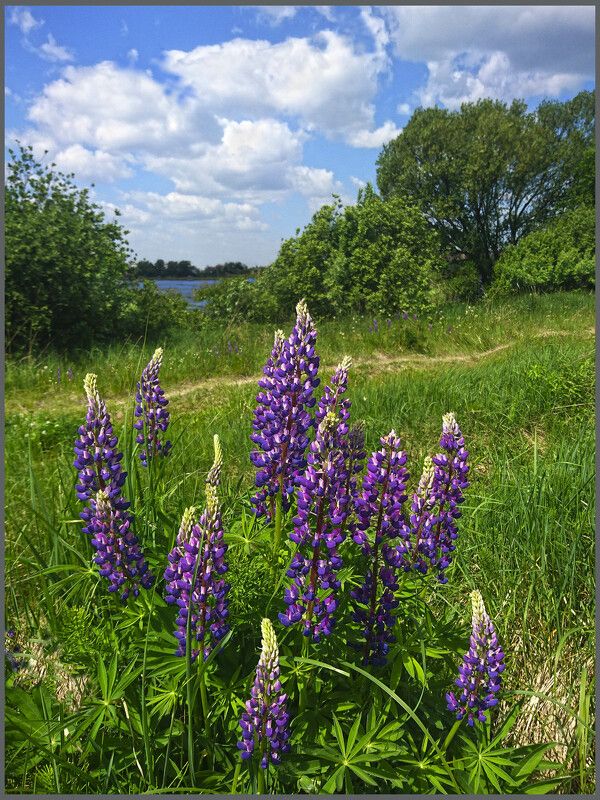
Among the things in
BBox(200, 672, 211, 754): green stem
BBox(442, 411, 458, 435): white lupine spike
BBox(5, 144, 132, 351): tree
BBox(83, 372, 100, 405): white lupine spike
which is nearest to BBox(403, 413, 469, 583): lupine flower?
BBox(442, 411, 458, 435): white lupine spike

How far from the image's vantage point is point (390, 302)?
1588 cm

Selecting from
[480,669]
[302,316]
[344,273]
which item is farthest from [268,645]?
[344,273]

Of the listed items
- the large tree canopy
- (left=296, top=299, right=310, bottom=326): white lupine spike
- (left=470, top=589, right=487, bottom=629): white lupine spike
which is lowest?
(left=470, top=589, right=487, bottom=629): white lupine spike

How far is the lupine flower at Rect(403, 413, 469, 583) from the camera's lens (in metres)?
2.31

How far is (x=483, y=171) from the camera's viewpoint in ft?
91.8

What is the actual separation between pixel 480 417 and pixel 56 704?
16.7 ft

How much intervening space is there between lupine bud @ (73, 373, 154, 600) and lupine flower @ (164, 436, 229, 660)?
0.35 metres

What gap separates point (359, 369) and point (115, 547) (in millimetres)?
8964

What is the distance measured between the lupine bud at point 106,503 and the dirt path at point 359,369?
609cm

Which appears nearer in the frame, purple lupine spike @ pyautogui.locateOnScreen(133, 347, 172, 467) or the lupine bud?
the lupine bud

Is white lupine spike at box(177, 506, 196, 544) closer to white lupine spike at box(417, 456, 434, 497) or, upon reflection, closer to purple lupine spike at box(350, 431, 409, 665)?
purple lupine spike at box(350, 431, 409, 665)

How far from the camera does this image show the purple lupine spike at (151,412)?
2.98 meters

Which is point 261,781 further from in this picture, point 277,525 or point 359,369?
point 359,369

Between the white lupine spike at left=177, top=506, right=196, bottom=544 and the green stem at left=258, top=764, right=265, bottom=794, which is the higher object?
the white lupine spike at left=177, top=506, right=196, bottom=544
